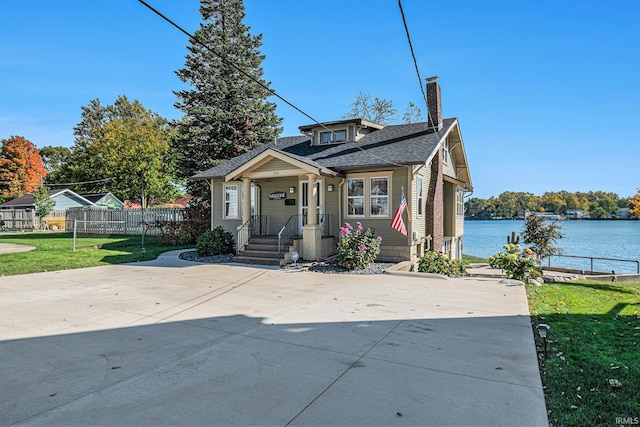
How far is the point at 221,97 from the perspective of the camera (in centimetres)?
2850

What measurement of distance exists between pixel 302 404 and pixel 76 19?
8822 mm

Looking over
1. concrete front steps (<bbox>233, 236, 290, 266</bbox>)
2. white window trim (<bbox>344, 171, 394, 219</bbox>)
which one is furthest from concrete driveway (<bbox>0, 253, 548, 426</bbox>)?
white window trim (<bbox>344, 171, 394, 219</bbox>)

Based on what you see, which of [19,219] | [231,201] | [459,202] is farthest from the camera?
[19,219]

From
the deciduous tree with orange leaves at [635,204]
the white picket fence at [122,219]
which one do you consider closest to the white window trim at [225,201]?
the white picket fence at [122,219]

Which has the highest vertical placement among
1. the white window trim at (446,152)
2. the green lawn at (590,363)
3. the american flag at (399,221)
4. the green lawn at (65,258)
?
the white window trim at (446,152)

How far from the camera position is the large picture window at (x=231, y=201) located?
1584 centimetres

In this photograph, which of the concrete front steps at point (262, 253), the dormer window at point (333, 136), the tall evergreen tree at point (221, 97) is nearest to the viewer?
the concrete front steps at point (262, 253)

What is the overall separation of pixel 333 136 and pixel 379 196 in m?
4.68

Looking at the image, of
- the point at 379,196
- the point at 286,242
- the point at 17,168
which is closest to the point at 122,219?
the point at 286,242

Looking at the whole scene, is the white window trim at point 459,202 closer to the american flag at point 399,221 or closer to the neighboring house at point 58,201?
the american flag at point 399,221

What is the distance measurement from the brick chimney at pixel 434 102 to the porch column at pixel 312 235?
20.2 ft

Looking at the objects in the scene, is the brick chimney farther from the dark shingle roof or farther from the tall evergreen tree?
the tall evergreen tree

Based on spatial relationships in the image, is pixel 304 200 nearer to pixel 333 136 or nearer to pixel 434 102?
pixel 333 136

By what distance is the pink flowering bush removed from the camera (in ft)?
36.3
